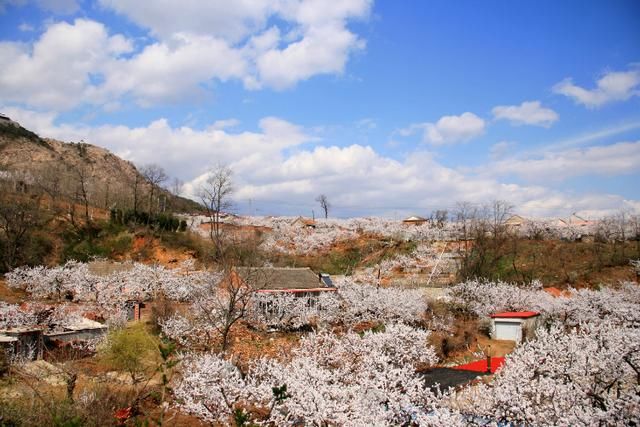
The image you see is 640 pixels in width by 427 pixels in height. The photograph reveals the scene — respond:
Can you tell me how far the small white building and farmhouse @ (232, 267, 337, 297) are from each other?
29.9 feet

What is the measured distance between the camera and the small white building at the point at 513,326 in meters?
Result: 24.6

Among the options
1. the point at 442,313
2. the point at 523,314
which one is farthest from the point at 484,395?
the point at 442,313

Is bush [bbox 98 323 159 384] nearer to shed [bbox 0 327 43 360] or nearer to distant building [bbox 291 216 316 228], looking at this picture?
shed [bbox 0 327 43 360]

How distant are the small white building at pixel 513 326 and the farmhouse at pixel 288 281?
9125 mm

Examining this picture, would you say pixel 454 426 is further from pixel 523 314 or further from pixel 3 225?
pixel 3 225

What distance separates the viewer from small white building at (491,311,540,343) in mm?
24594

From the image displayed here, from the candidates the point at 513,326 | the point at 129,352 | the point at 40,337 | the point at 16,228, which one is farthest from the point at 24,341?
the point at 513,326

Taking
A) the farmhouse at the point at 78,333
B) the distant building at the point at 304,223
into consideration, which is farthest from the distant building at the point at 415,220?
the farmhouse at the point at 78,333

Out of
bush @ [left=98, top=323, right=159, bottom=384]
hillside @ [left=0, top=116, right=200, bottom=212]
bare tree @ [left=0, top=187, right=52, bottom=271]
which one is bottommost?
bush @ [left=98, top=323, right=159, bottom=384]

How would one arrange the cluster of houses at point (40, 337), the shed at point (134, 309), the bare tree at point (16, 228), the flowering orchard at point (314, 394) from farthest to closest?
the bare tree at point (16, 228)
the shed at point (134, 309)
the cluster of houses at point (40, 337)
the flowering orchard at point (314, 394)

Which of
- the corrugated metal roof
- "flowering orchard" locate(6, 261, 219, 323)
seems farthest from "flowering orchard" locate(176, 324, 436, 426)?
"flowering orchard" locate(6, 261, 219, 323)

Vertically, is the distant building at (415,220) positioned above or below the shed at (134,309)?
above

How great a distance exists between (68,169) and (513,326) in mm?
73528

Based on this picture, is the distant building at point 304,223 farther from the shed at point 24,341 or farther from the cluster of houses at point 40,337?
the shed at point 24,341
